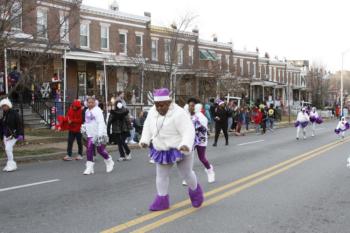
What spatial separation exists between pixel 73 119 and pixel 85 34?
19686 mm

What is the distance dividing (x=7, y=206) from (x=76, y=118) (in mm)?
6088

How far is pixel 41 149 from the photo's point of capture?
15.2 meters

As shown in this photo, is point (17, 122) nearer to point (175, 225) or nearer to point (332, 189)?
point (175, 225)

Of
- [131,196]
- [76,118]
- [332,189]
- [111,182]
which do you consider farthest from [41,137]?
[332,189]

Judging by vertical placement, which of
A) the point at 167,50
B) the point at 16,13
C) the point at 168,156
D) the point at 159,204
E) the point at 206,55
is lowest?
the point at 159,204

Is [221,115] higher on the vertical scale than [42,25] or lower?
lower

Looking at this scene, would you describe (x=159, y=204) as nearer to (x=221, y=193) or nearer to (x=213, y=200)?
(x=213, y=200)

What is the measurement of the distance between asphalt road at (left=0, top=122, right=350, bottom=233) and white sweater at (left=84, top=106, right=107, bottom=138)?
0.95 meters

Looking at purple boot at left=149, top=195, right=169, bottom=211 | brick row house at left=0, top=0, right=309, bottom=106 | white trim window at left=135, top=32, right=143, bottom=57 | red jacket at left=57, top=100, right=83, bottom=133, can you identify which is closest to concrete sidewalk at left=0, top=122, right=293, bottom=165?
red jacket at left=57, top=100, right=83, bottom=133

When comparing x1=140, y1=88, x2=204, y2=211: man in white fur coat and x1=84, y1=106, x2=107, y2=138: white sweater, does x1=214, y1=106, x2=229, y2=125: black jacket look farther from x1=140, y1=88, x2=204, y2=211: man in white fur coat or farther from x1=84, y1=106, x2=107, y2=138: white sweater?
x1=140, y1=88, x2=204, y2=211: man in white fur coat

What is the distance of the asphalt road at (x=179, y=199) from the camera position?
6.18 m

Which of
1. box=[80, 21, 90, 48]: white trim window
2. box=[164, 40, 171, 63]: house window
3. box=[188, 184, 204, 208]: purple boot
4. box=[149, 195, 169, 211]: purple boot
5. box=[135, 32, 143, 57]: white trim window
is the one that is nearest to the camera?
box=[149, 195, 169, 211]: purple boot

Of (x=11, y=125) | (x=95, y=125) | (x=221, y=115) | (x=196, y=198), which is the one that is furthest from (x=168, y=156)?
(x=221, y=115)

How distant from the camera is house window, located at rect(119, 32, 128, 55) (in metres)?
34.5
